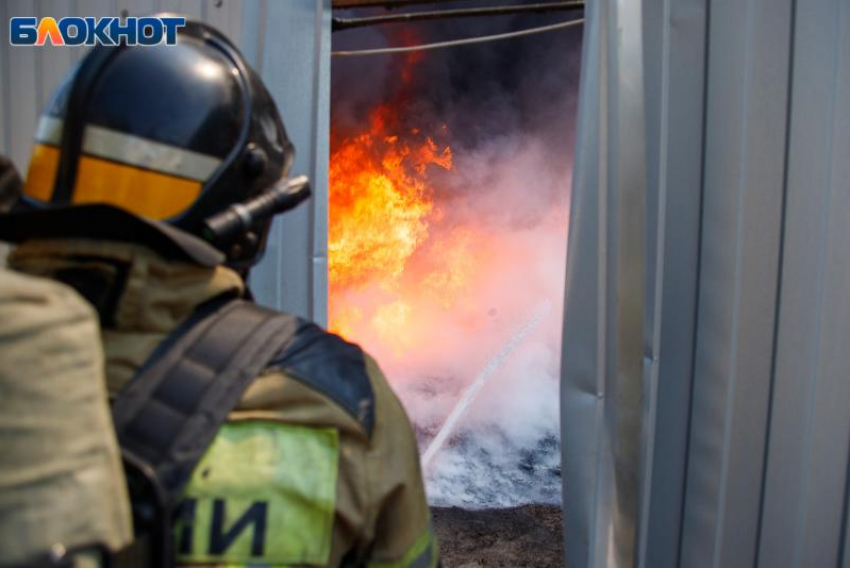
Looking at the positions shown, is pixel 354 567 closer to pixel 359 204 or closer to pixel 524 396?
pixel 359 204

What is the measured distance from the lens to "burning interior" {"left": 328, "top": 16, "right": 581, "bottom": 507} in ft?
22.3

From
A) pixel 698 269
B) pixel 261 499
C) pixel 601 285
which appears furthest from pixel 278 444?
pixel 698 269

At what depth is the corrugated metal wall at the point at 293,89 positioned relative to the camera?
266 cm

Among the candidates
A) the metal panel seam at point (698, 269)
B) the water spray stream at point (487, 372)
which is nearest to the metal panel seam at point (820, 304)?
the metal panel seam at point (698, 269)

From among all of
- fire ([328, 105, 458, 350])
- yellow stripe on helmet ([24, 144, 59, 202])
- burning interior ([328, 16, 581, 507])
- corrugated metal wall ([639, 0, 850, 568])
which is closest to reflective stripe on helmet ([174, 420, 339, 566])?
yellow stripe on helmet ([24, 144, 59, 202])

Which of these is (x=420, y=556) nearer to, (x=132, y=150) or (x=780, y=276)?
(x=132, y=150)

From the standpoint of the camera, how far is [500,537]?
4840 mm

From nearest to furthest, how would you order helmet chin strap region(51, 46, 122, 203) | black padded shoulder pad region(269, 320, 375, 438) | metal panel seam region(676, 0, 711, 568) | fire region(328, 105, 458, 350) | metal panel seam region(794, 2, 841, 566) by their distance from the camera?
black padded shoulder pad region(269, 320, 375, 438) → helmet chin strap region(51, 46, 122, 203) → metal panel seam region(794, 2, 841, 566) → metal panel seam region(676, 0, 711, 568) → fire region(328, 105, 458, 350)

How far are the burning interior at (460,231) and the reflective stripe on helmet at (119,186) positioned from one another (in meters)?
5.18

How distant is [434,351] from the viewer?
→ 7852 mm

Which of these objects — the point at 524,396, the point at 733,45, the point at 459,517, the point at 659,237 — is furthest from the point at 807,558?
the point at 524,396

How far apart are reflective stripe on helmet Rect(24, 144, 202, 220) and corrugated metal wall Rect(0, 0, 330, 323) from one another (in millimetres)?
1467

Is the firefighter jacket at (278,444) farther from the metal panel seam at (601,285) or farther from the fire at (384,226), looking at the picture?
the fire at (384,226)

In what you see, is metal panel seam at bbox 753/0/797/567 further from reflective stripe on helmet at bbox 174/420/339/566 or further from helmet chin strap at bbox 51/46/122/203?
helmet chin strap at bbox 51/46/122/203
